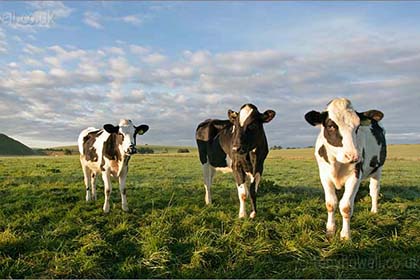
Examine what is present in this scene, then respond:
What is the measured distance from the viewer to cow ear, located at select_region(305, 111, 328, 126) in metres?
7.06

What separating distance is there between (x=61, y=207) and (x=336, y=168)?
6831mm

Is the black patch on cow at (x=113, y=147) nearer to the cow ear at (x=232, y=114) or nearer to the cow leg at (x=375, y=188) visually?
the cow ear at (x=232, y=114)

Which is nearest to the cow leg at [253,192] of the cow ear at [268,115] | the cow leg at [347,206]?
the cow ear at [268,115]

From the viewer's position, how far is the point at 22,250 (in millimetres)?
6508

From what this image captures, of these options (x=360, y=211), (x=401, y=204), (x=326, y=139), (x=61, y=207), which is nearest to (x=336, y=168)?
(x=326, y=139)

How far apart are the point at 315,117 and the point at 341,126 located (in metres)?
0.57

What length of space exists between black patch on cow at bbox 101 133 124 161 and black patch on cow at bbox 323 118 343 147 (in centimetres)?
533

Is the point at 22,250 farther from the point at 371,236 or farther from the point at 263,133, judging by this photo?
the point at 371,236

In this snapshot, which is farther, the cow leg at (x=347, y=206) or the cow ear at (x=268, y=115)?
the cow ear at (x=268, y=115)

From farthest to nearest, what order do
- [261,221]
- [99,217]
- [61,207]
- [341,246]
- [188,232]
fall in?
[61,207], [99,217], [261,221], [188,232], [341,246]

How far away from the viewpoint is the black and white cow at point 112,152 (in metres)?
9.62

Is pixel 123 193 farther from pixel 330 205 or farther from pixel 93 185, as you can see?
pixel 330 205

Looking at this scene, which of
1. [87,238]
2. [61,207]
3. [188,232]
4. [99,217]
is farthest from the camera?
[61,207]

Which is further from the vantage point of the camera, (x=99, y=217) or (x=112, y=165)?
(x=112, y=165)
